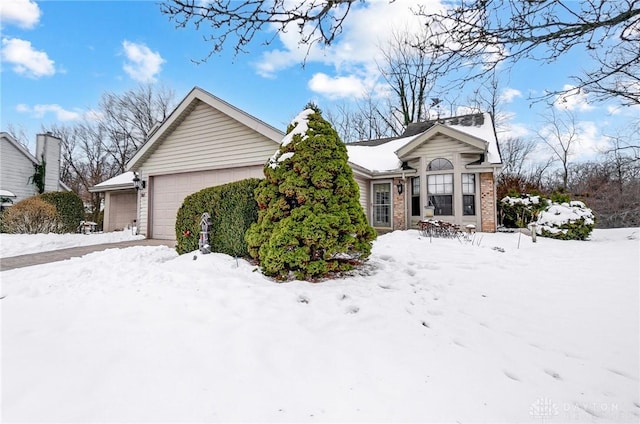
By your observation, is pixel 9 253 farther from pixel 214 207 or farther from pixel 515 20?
pixel 515 20

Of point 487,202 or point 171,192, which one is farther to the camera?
point 487,202

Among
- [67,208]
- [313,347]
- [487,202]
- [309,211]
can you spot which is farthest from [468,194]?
[67,208]

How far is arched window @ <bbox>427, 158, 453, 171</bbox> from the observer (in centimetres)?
1112

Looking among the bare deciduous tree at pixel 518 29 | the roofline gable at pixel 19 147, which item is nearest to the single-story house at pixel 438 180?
the bare deciduous tree at pixel 518 29

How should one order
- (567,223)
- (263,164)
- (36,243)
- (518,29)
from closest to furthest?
1. (518,29)
2. (36,243)
3. (263,164)
4. (567,223)

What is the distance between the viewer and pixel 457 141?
35.8 ft

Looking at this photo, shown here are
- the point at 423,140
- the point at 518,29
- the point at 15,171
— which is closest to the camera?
the point at 518,29

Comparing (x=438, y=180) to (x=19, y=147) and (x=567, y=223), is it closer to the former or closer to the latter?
(x=567, y=223)

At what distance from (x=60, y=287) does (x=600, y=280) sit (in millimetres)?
7740

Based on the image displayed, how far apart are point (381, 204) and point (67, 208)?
11661 millimetres

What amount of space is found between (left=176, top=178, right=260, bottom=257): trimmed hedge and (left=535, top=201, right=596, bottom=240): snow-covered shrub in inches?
376

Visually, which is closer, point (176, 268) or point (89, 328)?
point (89, 328)

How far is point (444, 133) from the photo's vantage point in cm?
1091

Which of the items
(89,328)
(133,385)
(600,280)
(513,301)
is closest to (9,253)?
(89,328)
